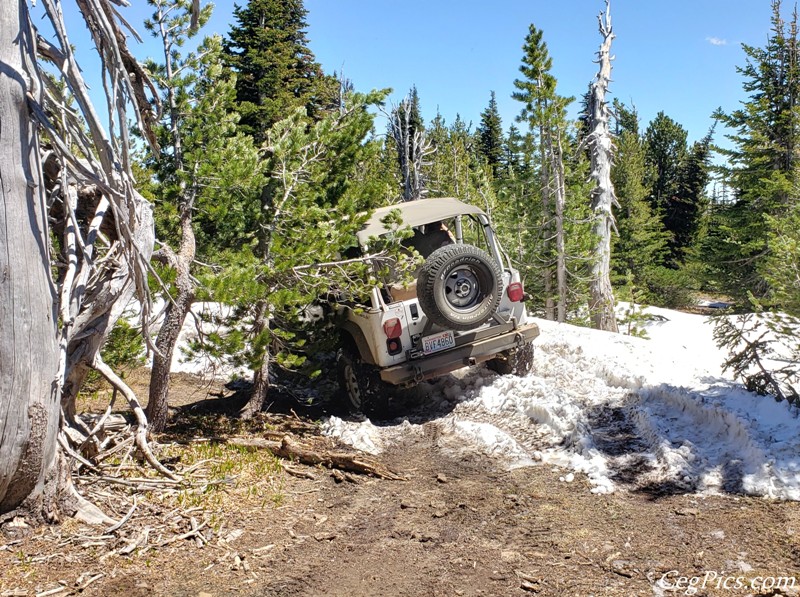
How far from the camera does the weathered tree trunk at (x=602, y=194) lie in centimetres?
1617

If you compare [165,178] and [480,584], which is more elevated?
[165,178]

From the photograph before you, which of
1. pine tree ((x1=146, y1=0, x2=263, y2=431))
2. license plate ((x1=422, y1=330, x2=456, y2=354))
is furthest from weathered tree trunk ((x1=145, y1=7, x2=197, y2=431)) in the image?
license plate ((x1=422, y1=330, x2=456, y2=354))

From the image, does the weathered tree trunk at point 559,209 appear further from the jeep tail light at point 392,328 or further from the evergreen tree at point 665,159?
the evergreen tree at point 665,159

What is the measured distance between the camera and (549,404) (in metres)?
6.83

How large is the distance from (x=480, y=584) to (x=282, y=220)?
5179 mm

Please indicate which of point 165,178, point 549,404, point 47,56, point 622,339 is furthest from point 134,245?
point 622,339

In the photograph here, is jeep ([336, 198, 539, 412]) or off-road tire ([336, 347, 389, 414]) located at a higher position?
jeep ([336, 198, 539, 412])

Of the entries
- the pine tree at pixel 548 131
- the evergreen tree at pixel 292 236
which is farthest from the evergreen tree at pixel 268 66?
the evergreen tree at pixel 292 236

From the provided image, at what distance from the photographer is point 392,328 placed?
24.2 ft

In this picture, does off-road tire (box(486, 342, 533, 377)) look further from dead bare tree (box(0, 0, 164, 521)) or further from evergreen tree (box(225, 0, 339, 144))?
evergreen tree (box(225, 0, 339, 144))

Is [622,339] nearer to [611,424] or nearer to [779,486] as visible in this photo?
[611,424]

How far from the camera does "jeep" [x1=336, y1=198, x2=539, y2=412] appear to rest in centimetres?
718

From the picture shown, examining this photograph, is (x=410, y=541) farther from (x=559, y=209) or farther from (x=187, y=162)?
(x=559, y=209)

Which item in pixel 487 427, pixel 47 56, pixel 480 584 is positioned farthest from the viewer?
pixel 487 427
